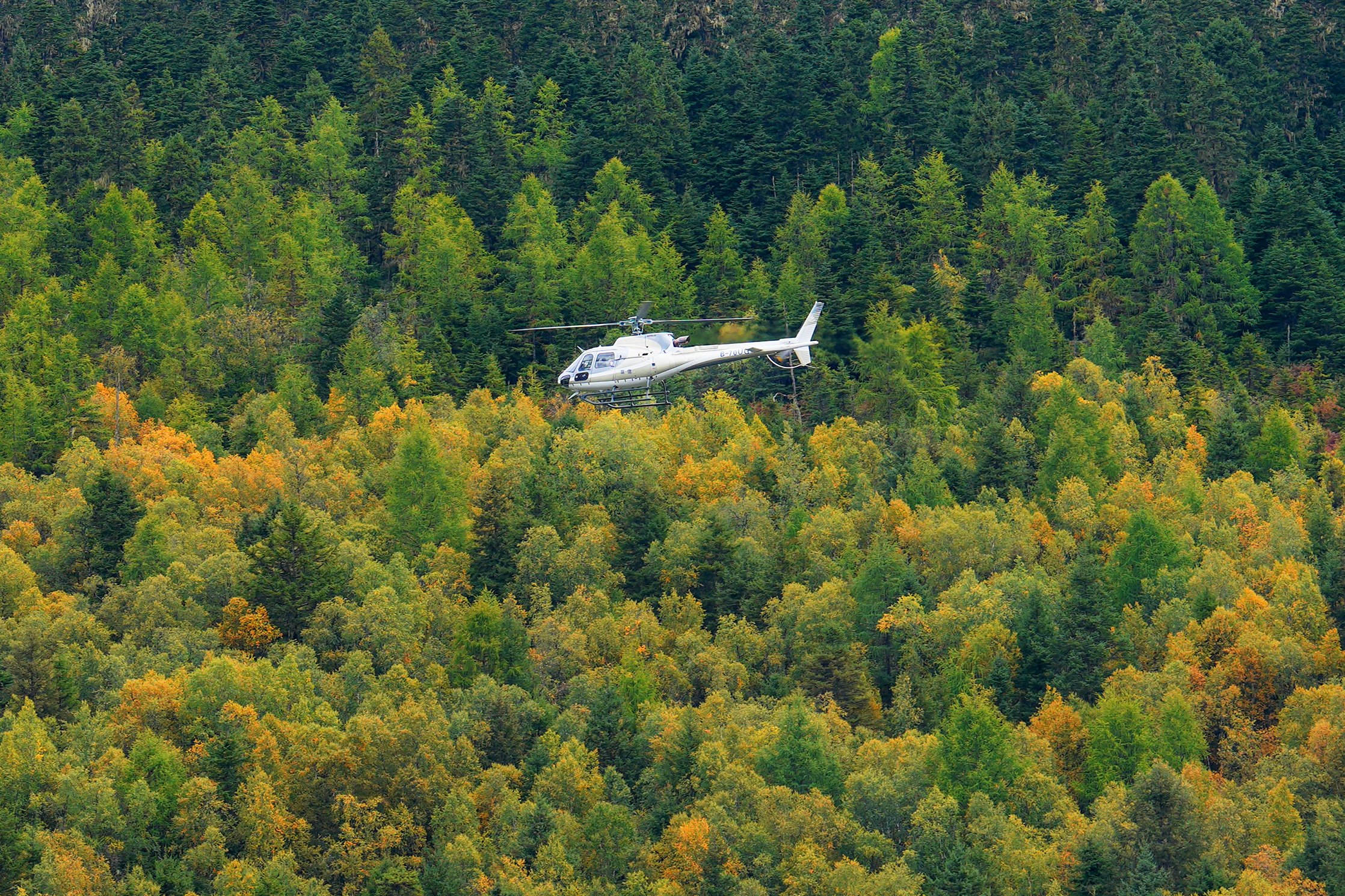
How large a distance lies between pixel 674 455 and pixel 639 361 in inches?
1144

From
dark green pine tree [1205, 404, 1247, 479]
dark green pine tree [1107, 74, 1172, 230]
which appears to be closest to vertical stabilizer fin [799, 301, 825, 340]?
dark green pine tree [1205, 404, 1247, 479]

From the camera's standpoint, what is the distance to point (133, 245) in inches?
5281

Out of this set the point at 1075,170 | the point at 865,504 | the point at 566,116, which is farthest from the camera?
the point at 566,116

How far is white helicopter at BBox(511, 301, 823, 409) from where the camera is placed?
88875 millimetres

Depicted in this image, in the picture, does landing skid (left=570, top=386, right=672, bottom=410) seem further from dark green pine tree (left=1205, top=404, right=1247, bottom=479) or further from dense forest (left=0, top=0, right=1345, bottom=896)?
dark green pine tree (left=1205, top=404, right=1247, bottom=479)

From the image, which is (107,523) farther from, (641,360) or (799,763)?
(799,763)

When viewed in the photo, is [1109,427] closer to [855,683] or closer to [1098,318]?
[1098,318]

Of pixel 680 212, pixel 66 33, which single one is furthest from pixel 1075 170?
pixel 66 33

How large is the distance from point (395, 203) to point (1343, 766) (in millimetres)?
74072

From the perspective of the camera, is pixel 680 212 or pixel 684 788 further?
pixel 680 212

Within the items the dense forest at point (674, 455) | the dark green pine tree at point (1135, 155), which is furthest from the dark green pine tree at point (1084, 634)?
the dark green pine tree at point (1135, 155)

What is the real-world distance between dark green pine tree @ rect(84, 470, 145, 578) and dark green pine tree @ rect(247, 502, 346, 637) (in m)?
7.89

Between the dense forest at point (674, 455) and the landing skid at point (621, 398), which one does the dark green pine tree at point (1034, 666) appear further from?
the landing skid at point (621, 398)

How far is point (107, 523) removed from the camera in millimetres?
104938
